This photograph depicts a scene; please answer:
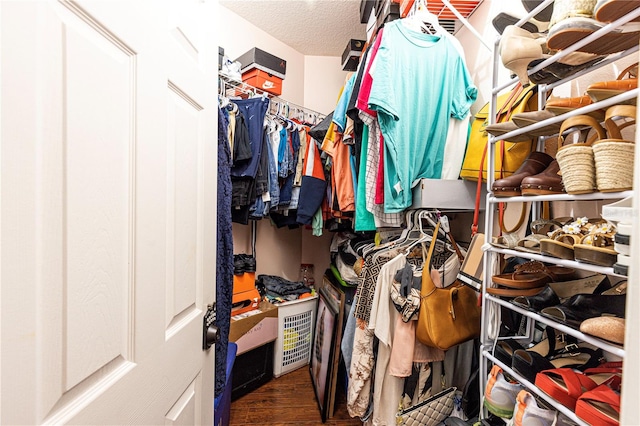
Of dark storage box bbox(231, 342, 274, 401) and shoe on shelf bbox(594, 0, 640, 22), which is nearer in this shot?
shoe on shelf bbox(594, 0, 640, 22)

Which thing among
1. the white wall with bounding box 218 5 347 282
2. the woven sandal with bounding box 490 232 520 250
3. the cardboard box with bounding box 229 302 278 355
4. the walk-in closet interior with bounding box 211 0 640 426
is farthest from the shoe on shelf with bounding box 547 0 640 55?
the white wall with bounding box 218 5 347 282

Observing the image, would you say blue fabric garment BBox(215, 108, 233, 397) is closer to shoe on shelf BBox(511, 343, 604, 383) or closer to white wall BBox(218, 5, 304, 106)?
shoe on shelf BBox(511, 343, 604, 383)

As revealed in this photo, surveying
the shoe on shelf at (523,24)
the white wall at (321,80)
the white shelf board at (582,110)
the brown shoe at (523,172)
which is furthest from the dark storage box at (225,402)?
the white wall at (321,80)

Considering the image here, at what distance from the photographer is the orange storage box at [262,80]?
210 centimetres

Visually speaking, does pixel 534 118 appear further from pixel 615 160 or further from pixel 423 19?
pixel 423 19

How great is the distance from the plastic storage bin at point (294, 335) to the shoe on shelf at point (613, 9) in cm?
203

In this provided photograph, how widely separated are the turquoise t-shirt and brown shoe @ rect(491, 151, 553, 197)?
427 mm

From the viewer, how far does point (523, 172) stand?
852mm

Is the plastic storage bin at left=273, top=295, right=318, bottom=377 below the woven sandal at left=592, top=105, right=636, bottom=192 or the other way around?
below

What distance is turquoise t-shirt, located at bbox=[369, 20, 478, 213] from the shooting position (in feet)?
4.12

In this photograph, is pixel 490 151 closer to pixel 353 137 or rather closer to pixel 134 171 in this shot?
pixel 353 137

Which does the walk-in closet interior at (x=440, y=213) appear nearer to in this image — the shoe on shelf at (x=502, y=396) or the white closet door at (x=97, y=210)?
the shoe on shelf at (x=502, y=396)

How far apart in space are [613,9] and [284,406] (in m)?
2.16

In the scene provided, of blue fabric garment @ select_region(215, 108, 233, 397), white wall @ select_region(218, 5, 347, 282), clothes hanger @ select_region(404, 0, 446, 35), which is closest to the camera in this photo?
blue fabric garment @ select_region(215, 108, 233, 397)
